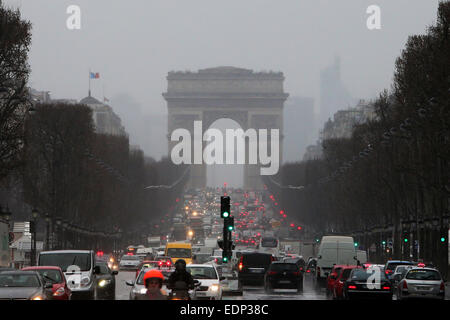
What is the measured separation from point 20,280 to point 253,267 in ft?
122

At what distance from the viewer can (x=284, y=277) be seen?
54812 millimetres

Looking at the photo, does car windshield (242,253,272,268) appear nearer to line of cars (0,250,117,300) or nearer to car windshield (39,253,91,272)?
line of cars (0,250,117,300)

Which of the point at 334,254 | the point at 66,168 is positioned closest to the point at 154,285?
the point at 334,254

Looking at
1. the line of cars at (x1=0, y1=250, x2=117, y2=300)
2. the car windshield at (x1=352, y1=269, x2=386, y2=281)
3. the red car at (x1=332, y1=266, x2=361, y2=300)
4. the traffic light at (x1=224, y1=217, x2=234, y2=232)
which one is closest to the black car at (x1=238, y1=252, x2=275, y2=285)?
the red car at (x1=332, y1=266, x2=361, y2=300)

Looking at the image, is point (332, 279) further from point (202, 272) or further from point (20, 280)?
point (20, 280)

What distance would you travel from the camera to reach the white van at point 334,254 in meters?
65.0

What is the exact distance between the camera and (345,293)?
4062cm

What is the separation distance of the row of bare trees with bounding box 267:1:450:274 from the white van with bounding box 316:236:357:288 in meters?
5.08

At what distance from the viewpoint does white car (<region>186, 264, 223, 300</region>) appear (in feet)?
121

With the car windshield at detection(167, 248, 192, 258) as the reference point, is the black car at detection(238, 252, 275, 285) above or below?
below

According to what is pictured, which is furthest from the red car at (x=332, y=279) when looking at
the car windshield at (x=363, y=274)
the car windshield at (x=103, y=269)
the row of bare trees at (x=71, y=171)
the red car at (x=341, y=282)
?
the row of bare trees at (x=71, y=171)
